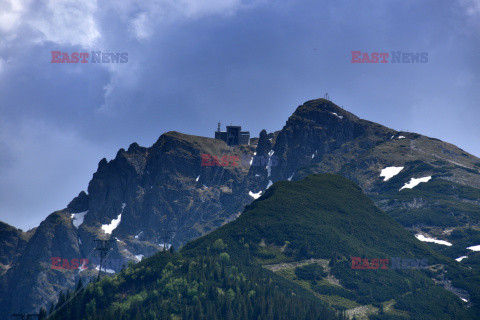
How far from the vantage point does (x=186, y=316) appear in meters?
171

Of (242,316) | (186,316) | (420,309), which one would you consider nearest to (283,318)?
(242,316)

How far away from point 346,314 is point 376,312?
36.4ft

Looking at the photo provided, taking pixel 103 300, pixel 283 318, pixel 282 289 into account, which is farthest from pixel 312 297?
pixel 103 300

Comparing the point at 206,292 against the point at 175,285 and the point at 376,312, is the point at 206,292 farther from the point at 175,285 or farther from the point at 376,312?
the point at 376,312

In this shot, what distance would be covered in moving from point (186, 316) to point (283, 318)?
27.9m

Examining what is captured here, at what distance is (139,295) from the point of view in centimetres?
18688

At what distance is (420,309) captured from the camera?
655 ft

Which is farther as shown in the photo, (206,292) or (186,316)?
(206,292)

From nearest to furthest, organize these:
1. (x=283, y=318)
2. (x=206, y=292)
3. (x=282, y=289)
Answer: (x=283, y=318) → (x=206, y=292) → (x=282, y=289)

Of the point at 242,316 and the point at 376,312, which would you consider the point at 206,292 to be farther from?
the point at 376,312

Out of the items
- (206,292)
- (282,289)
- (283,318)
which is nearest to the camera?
(283,318)

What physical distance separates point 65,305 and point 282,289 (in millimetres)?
70159

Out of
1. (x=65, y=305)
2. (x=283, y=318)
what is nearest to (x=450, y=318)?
(x=283, y=318)

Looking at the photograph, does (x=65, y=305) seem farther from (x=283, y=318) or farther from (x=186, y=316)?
(x=283, y=318)
